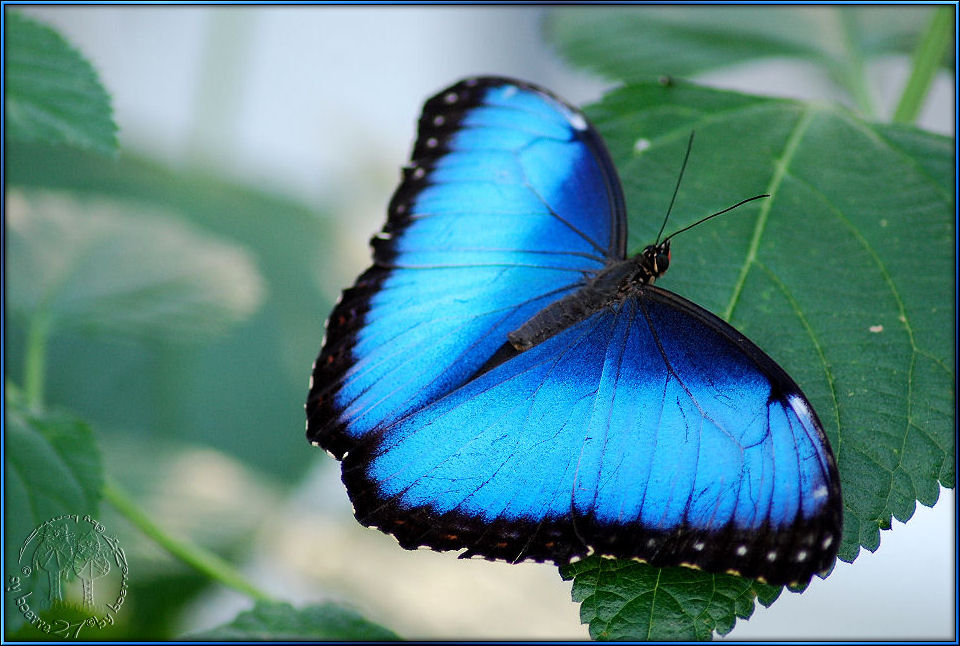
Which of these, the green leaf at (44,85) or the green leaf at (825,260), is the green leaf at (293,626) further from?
the green leaf at (44,85)

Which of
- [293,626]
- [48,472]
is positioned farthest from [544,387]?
[48,472]

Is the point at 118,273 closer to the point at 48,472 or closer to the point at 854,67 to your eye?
the point at 48,472

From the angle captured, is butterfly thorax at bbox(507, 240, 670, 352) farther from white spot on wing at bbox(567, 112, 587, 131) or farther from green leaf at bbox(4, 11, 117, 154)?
green leaf at bbox(4, 11, 117, 154)

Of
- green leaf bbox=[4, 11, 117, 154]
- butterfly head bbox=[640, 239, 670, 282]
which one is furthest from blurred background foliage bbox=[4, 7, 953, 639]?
butterfly head bbox=[640, 239, 670, 282]

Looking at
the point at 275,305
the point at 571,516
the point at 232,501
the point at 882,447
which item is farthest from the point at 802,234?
the point at 275,305

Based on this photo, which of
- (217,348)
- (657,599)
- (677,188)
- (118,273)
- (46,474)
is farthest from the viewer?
(217,348)

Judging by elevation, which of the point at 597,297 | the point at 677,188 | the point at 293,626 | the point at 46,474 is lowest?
the point at 293,626
